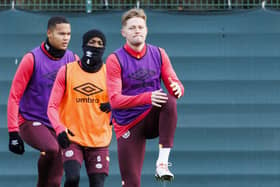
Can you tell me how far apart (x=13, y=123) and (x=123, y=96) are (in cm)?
159

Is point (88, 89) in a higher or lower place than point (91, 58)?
lower

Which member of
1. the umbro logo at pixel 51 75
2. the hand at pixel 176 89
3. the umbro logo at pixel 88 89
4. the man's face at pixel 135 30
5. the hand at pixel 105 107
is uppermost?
the man's face at pixel 135 30

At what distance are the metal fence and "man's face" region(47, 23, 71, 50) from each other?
2049mm

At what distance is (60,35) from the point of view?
8258mm

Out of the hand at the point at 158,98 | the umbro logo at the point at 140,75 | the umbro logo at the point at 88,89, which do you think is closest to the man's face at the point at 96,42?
the umbro logo at the point at 88,89

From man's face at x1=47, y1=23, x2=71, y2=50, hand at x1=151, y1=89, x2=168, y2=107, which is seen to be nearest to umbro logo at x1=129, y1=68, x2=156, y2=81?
hand at x1=151, y1=89, x2=168, y2=107

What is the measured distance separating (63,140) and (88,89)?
58cm

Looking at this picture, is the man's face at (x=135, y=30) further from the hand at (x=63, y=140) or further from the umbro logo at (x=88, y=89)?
the hand at (x=63, y=140)

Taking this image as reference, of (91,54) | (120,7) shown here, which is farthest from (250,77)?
(91,54)

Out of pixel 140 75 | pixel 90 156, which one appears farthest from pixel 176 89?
pixel 90 156

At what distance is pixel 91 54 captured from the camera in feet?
25.7

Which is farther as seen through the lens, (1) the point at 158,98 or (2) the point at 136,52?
(2) the point at 136,52

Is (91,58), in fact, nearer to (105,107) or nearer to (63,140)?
(105,107)

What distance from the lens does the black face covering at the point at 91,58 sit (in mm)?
7836
